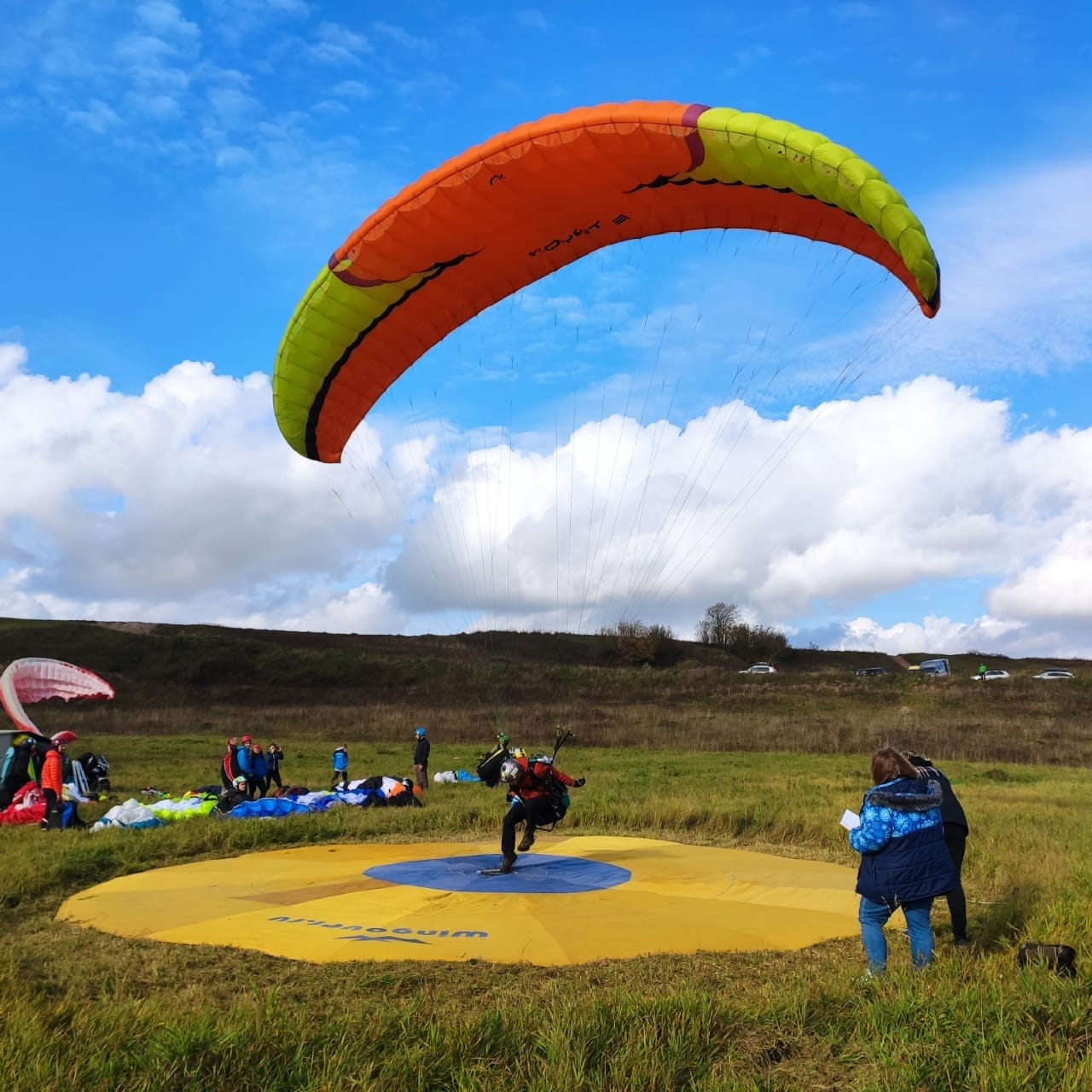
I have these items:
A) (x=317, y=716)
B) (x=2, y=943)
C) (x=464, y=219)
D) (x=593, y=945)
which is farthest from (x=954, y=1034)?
(x=317, y=716)

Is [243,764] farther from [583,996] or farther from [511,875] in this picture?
[583,996]

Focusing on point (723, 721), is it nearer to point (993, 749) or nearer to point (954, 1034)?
point (993, 749)

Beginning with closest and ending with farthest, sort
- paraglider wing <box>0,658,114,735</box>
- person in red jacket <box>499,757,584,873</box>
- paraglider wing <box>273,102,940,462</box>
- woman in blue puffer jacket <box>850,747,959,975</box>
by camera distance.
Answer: woman in blue puffer jacket <box>850,747,959,975</box> → paraglider wing <box>273,102,940,462</box> → person in red jacket <box>499,757,584,873</box> → paraglider wing <box>0,658,114,735</box>

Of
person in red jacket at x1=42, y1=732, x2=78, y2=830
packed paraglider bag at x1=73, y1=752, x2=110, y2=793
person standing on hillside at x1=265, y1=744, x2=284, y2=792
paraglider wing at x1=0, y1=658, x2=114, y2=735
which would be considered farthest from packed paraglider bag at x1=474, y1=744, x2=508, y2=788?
paraglider wing at x1=0, y1=658, x2=114, y2=735

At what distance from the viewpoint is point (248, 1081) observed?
310cm

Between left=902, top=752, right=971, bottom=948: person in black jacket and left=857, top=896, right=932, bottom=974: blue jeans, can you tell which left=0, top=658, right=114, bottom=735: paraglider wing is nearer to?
left=902, top=752, right=971, bottom=948: person in black jacket

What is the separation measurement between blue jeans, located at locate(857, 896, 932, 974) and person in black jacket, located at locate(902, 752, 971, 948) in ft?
0.72

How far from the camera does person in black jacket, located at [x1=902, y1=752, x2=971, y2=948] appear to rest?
5367mm

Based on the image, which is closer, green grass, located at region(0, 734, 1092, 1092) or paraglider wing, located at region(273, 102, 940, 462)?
green grass, located at region(0, 734, 1092, 1092)

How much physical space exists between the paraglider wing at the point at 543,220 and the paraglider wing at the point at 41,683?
12174 millimetres

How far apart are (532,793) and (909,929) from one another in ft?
14.2

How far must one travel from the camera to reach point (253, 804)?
11750 mm

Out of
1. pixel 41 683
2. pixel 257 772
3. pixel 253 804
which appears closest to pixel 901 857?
pixel 253 804

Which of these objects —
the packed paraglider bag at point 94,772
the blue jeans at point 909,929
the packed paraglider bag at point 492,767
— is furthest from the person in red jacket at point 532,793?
the packed paraglider bag at point 94,772
